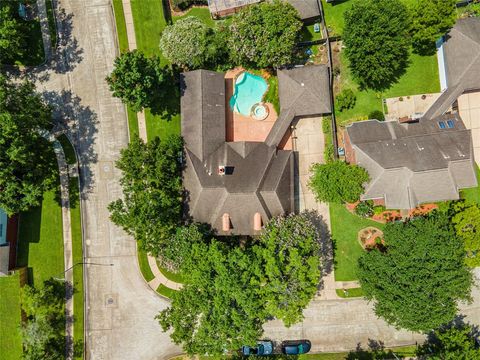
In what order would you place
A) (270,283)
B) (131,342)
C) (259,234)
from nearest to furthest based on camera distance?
1. (270,283)
2. (259,234)
3. (131,342)

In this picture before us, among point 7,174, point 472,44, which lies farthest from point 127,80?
point 472,44

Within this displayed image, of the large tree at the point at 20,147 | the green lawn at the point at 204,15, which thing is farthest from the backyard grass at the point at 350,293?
the large tree at the point at 20,147

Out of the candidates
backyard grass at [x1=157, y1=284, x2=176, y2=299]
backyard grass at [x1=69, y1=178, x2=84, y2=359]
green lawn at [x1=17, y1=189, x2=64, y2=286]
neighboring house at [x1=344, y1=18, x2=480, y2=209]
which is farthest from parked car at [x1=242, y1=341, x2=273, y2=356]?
green lawn at [x1=17, y1=189, x2=64, y2=286]

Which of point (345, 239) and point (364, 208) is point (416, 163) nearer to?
point (364, 208)

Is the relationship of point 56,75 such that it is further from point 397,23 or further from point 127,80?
point 397,23

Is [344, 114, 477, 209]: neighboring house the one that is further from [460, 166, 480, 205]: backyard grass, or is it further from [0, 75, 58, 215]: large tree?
[0, 75, 58, 215]: large tree

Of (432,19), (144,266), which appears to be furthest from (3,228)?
(432,19)

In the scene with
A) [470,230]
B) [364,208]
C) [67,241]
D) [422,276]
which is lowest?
[422,276]
